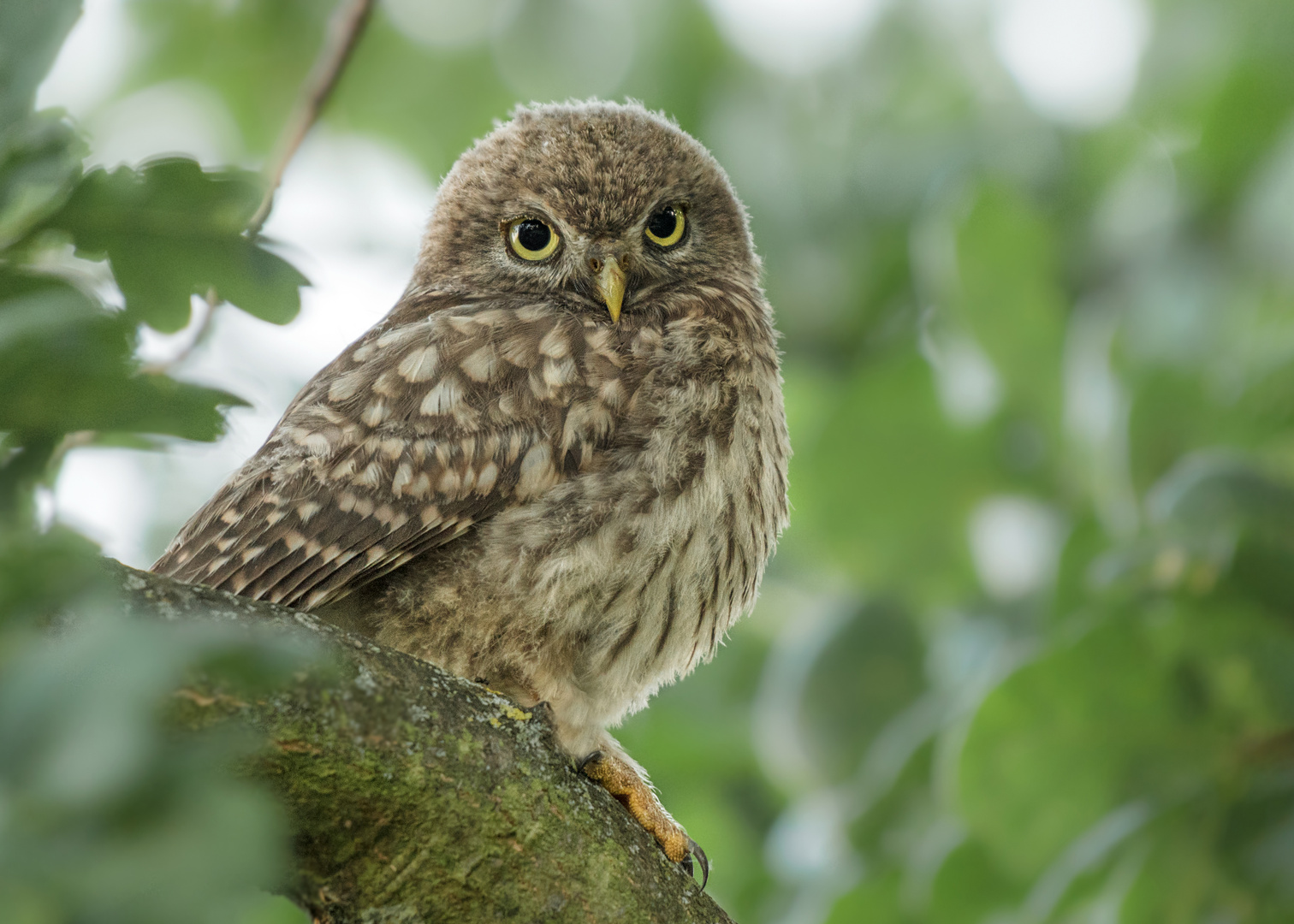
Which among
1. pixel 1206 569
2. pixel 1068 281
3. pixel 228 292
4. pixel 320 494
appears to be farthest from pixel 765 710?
pixel 228 292

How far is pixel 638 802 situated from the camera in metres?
2.14

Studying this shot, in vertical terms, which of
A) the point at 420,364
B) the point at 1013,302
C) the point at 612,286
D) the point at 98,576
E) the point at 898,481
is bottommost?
the point at 98,576

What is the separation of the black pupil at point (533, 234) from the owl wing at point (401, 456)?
478mm

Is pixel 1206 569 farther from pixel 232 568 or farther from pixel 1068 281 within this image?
pixel 1068 281

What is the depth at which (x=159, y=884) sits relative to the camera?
24.3 inches

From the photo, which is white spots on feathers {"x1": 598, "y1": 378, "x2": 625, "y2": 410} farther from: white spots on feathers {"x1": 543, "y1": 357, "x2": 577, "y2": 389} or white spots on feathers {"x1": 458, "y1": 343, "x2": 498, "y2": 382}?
Result: white spots on feathers {"x1": 458, "y1": 343, "x2": 498, "y2": 382}

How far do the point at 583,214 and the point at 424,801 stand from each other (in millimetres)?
1661

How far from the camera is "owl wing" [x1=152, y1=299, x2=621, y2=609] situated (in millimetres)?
2150

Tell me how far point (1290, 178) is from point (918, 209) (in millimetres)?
1246

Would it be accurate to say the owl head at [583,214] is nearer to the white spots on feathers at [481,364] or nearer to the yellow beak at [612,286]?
the yellow beak at [612,286]

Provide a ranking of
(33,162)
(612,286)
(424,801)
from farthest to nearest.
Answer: (612,286)
(424,801)
(33,162)

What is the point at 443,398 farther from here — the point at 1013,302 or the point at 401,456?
the point at 1013,302

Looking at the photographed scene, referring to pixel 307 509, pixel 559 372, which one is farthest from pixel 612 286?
pixel 307 509

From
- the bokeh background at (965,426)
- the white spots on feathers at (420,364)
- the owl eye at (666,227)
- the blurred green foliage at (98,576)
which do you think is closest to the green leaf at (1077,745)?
the bokeh background at (965,426)
